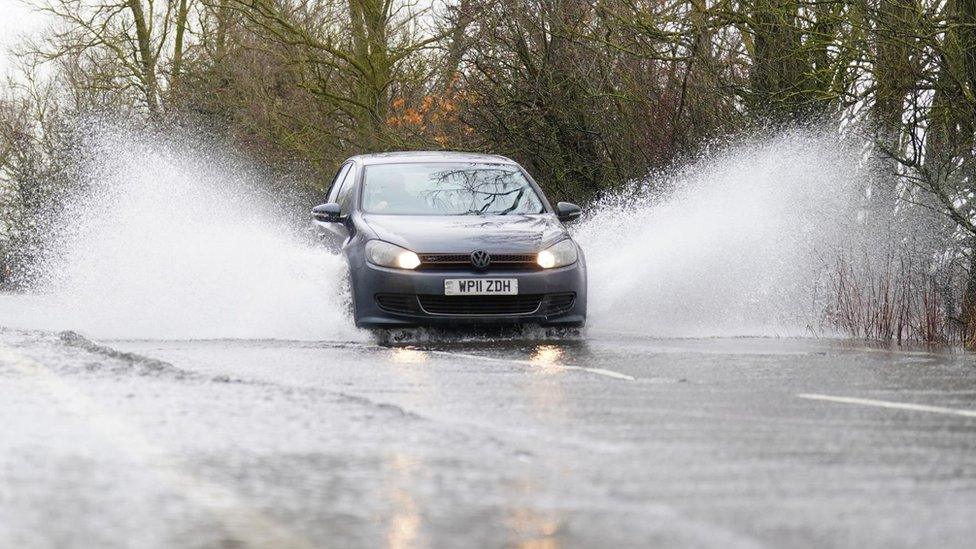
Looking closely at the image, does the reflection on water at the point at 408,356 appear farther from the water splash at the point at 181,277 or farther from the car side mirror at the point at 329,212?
the car side mirror at the point at 329,212

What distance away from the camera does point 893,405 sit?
7.67 meters

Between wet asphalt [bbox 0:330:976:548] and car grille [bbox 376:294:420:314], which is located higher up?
car grille [bbox 376:294:420:314]

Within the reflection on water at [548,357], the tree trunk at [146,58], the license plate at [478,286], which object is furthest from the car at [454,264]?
the tree trunk at [146,58]

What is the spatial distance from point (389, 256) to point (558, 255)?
1.37 meters

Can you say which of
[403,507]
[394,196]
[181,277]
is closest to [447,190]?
[394,196]

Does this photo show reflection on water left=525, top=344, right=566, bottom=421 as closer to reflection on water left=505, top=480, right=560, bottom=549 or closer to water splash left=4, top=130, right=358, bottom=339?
reflection on water left=505, top=480, right=560, bottom=549

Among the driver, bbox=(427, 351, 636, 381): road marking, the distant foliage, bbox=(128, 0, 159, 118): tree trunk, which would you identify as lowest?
bbox=(427, 351, 636, 381): road marking

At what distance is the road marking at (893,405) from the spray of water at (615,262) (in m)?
5.85

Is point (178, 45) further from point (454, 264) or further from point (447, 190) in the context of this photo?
point (454, 264)

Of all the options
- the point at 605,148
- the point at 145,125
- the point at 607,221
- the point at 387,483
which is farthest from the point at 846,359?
the point at 145,125

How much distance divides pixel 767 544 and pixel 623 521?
47 cm

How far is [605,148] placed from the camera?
2133 cm

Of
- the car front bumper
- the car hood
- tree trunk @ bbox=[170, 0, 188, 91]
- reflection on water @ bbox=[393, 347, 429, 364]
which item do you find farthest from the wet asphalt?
tree trunk @ bbox=[170, 0, 188, 91]

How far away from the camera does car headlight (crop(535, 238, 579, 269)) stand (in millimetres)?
12983
